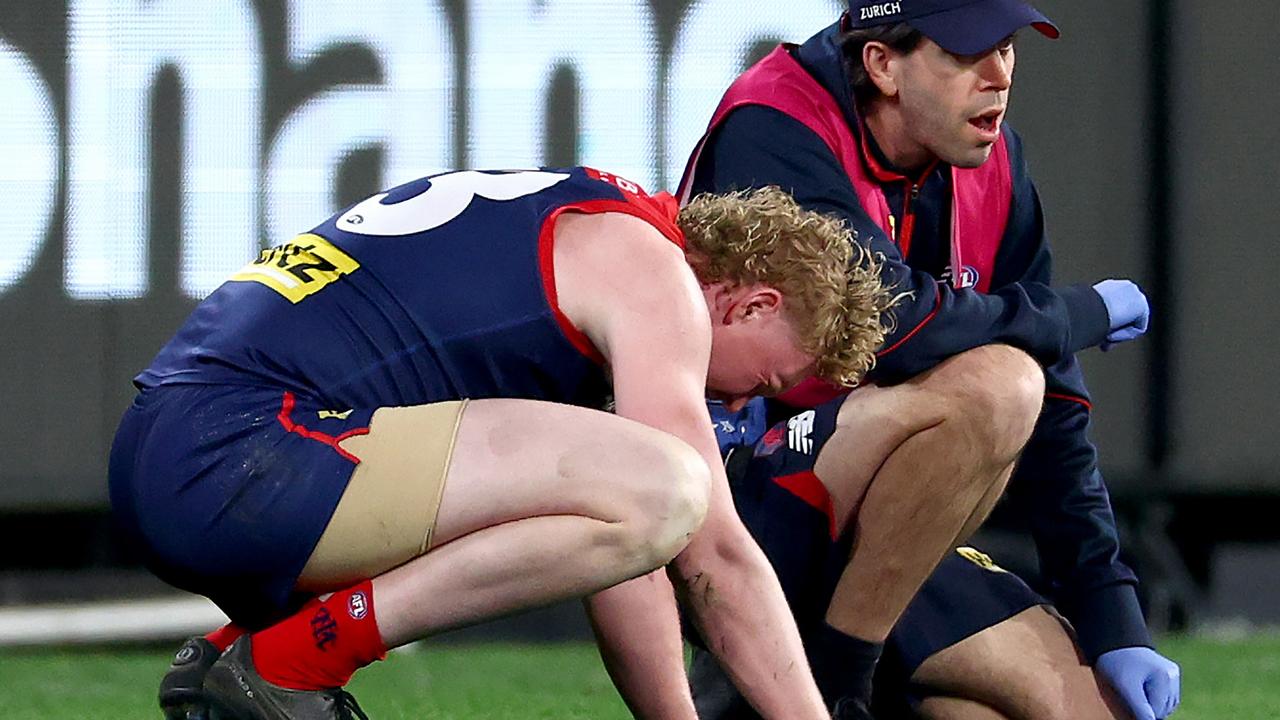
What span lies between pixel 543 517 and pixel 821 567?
697mm

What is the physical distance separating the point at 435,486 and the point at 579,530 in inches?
7.0

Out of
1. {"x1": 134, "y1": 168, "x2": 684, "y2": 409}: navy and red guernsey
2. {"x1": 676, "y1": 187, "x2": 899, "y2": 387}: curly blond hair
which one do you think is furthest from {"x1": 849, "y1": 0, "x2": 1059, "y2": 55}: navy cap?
Result: {"x1": 134, "y1": 168, "x2": 684, "y2": 409}: navy and red guernsey

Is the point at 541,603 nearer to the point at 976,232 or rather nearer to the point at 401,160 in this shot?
the point at 976,232

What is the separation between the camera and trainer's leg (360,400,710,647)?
93.0 inches

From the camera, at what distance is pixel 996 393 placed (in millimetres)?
2834

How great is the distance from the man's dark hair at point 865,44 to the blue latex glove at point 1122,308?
46 centimetres

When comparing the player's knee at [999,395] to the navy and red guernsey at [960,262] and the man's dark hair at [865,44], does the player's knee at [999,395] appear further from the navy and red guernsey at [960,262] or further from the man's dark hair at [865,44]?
the man's dark hair at [865,44]

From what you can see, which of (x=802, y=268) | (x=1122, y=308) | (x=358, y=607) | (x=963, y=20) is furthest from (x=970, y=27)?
(x=358, y=607)

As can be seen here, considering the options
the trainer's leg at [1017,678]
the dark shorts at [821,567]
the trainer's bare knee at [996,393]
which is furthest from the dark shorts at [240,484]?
the trainer's leg at [1017,678]

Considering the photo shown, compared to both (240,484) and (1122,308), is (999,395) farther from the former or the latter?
(240,484)

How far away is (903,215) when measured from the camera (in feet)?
10.5

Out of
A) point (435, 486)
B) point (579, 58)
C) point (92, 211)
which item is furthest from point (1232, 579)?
point (435, 486)

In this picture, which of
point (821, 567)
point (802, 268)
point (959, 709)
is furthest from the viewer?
point (959, 709)

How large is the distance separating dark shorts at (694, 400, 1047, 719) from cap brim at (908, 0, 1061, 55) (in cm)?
57
